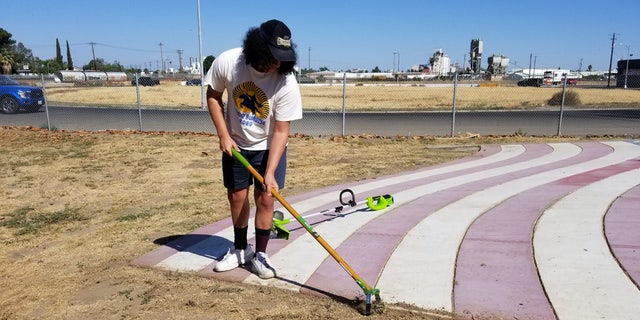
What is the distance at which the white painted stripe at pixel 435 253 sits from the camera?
308cm

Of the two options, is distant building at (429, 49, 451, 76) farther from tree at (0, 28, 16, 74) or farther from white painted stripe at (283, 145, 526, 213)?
white painted stripe at (283, 145, 526, 213)

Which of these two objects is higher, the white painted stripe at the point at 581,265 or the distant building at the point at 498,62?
the distant building at the point at 498,62

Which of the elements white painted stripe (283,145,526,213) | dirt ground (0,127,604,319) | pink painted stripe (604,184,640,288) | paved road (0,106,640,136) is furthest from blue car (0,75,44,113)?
pink painted stripe (604,184,640,288)

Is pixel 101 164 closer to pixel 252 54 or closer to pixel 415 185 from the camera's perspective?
pixel 415 185

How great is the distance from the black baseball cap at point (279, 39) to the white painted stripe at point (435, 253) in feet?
5.75

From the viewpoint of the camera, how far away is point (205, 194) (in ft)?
19.8

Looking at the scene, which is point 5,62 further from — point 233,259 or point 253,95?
point 253,95

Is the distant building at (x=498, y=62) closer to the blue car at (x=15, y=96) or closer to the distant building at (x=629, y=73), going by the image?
the distant building at (x=629, y=73)

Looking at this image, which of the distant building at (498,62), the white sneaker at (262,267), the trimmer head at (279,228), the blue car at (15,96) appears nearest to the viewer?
the white sneaker at (262,267)

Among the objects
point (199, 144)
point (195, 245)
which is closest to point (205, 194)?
point (195, 245)

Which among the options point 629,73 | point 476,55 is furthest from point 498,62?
point 629,73

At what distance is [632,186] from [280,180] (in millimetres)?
5101

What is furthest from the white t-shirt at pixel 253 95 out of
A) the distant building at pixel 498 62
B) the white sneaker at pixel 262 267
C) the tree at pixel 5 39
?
the distant building at pixel 498 62

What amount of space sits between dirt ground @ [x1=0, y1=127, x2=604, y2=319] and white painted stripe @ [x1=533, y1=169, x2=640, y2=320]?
101 cm
